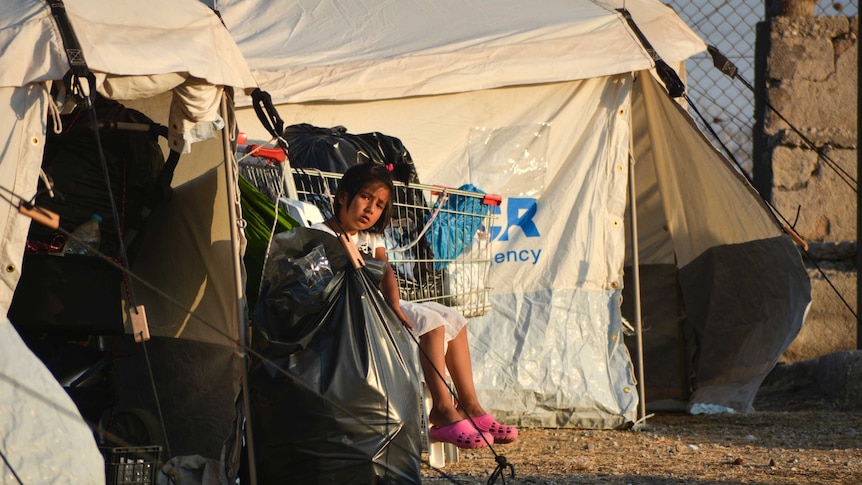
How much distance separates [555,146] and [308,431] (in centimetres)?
306

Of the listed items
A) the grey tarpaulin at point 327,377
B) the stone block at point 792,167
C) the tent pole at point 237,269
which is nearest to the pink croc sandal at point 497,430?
the grey tarpaulin at point 327,377

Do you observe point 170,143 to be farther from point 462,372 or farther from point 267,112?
point 462,372

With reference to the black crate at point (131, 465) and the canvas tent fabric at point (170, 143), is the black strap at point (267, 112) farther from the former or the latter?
the black crate at point (131, 465)

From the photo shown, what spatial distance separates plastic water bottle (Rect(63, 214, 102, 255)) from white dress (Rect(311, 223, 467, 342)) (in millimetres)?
976

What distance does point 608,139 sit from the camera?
6.58 meters

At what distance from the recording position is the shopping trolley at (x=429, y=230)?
5000mm

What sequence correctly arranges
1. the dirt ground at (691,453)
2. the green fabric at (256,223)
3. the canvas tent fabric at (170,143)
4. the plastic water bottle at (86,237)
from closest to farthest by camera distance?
1. the canvas tent fabric at (170,143)
2. the plastic water bottle at (86,237)
3. the green fabric at (256,223)
4. the dirt ground at (691,453)

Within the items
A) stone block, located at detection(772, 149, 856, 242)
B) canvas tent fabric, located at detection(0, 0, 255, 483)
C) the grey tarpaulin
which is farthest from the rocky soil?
stone block, located at detection(772, 149, 856, 242)

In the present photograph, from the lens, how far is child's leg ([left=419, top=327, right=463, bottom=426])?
496 cm

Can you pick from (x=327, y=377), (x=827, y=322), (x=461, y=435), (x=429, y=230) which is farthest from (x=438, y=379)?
(x=827, y=322)

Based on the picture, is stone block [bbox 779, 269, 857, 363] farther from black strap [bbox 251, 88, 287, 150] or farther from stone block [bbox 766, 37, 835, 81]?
black strap [bbox 251, 88, 287, 150]

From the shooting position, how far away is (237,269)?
407 centimetres

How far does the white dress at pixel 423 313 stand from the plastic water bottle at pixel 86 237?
98cm

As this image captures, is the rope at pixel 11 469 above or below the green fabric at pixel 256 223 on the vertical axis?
below
